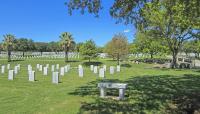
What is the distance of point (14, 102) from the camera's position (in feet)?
49.4

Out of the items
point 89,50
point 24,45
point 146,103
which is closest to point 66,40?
point 89,50

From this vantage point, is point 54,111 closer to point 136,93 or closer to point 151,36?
point 136,93

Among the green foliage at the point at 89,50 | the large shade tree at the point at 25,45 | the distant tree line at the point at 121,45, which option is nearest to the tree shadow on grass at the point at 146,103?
the distant tree line at the point at 121,45

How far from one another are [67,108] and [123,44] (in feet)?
161

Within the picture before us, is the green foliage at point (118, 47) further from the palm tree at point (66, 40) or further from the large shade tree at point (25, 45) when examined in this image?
the large shade tree at point (25, 45)

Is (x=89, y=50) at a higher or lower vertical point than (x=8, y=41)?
lower

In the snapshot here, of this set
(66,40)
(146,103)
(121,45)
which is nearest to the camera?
(146,103)

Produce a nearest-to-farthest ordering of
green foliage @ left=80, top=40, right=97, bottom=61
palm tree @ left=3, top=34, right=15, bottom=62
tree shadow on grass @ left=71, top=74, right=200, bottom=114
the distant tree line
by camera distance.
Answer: tree shadow on grass @ left=71, top=74, right=200, bottom=114 < the distant tree line < green foliage @ left=80, top=40, right=97, bottom=61 < palm tree @ left=3, top=34, right=15, bottom=62

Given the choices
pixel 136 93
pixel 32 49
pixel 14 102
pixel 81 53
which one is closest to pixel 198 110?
pixel 136 93

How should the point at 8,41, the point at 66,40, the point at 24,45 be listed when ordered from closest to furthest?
the point at 66,40
the point at 8,41
the point at 24,45

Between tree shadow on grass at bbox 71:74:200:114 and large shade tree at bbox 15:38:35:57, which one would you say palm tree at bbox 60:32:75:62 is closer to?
large shade tree at bbox 15:38:35:57

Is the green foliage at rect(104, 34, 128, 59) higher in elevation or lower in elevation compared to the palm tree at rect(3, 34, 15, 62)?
lower

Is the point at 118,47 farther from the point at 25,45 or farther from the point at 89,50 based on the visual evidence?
the point at 25,45

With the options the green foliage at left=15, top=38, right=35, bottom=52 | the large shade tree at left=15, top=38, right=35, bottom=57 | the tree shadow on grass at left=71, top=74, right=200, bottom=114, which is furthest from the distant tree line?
the large shade tree at left=15, top=38, right=35, bottom=57
